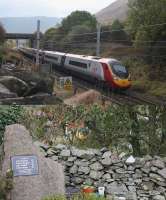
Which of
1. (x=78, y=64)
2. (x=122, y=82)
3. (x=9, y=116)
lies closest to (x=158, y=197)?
(x=9, y=116)

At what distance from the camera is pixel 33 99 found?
27.2 meters

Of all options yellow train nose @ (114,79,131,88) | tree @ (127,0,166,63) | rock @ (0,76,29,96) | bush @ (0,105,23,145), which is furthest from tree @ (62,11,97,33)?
bush @ (0,105,23,145)

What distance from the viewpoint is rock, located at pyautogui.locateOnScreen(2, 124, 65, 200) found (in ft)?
35.0

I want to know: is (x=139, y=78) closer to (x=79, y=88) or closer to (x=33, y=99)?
(x=79, y=88)

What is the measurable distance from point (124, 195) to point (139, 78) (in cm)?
3423

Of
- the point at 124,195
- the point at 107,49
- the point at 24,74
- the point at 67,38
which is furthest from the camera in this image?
the point at 67,38

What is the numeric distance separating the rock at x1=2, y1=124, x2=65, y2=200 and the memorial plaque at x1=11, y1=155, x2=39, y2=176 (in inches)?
3.5

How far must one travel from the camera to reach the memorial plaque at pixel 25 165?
10.9 meters

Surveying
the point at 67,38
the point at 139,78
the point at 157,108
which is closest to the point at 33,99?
the point at 157,108

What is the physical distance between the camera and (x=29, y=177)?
10859 mm

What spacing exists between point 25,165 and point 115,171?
280 centimetres

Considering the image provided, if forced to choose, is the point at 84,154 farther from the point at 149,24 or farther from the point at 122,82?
the point at 149,24

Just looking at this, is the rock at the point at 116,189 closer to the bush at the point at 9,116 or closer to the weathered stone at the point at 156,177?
the weathered stone at the point at 156,177

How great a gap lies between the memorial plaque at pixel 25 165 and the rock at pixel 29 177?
0.09 metres
